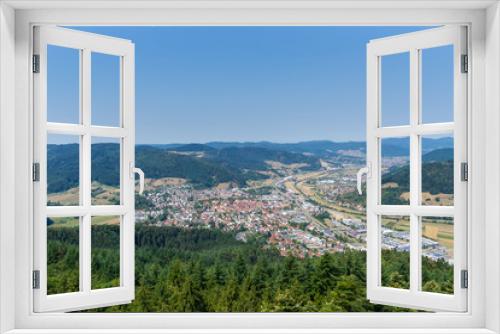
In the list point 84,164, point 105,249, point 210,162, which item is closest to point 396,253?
point 210,162

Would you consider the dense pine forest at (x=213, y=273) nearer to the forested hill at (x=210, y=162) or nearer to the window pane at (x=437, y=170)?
the forested hill at (x=210, y=162)

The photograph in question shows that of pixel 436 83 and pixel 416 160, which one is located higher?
pixel 436 83

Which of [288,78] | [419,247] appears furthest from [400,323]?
[288,78]

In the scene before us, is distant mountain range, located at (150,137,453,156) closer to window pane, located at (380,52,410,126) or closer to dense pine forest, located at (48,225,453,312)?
dense pine forest, located at (48,225,453,312)

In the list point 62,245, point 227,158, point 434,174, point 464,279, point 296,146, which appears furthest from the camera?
point 227,158

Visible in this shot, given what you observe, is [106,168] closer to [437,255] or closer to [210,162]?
[210,162]

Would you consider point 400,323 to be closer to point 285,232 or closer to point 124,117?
point 124,117
